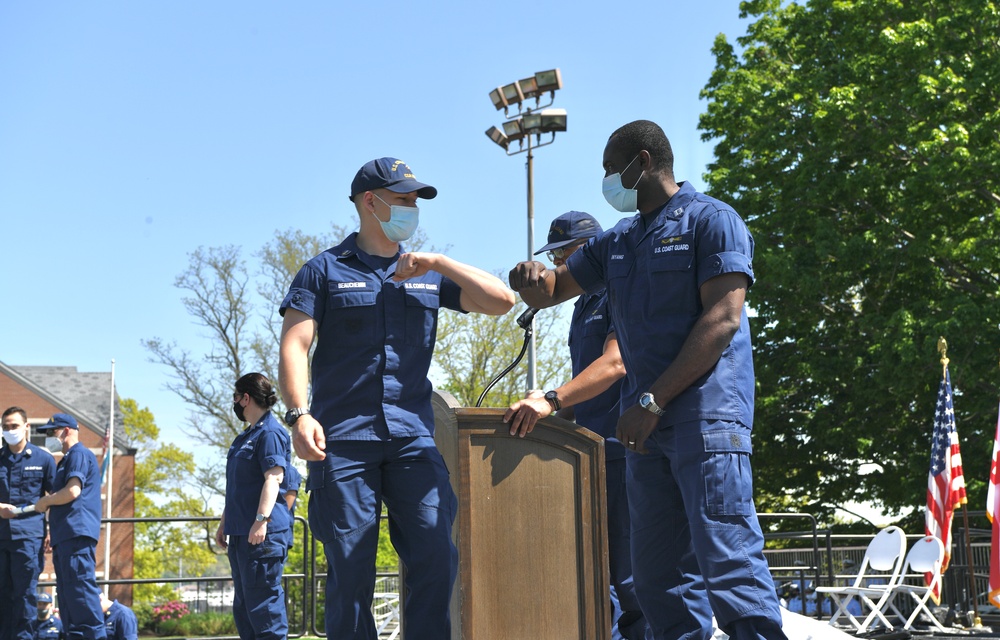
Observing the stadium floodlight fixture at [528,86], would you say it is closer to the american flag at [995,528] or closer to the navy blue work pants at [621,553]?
the american flag at [995,528]

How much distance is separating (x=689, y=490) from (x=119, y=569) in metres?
50.1

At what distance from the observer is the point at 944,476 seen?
14.6 meters

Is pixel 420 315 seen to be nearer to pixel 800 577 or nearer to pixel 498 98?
pixel 800 577

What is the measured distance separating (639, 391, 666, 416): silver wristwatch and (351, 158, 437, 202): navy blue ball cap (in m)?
1.33

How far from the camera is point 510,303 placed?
4.66 metres

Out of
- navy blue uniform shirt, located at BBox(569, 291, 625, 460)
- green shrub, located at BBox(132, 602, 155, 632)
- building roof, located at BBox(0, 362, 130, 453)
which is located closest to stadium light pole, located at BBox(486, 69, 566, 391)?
navy blue uniform shirt, located at BBox(569, 291, 625, 460)

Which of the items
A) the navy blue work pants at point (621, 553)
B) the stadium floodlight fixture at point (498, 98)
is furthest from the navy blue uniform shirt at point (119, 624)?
the stadium floodlight fixture at point (498, 98)

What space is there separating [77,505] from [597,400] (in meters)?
6.16

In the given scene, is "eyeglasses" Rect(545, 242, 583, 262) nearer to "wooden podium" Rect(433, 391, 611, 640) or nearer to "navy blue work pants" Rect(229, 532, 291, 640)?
"wooden podium" Rect(433, 391, 611, 640)

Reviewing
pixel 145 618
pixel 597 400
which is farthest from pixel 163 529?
pixel 597 400

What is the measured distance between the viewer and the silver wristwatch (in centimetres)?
387

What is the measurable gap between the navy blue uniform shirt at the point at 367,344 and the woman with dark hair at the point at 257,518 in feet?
10.8

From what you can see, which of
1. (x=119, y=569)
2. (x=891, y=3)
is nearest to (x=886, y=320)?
(x=891, y=3)

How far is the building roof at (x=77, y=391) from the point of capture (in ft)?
178
